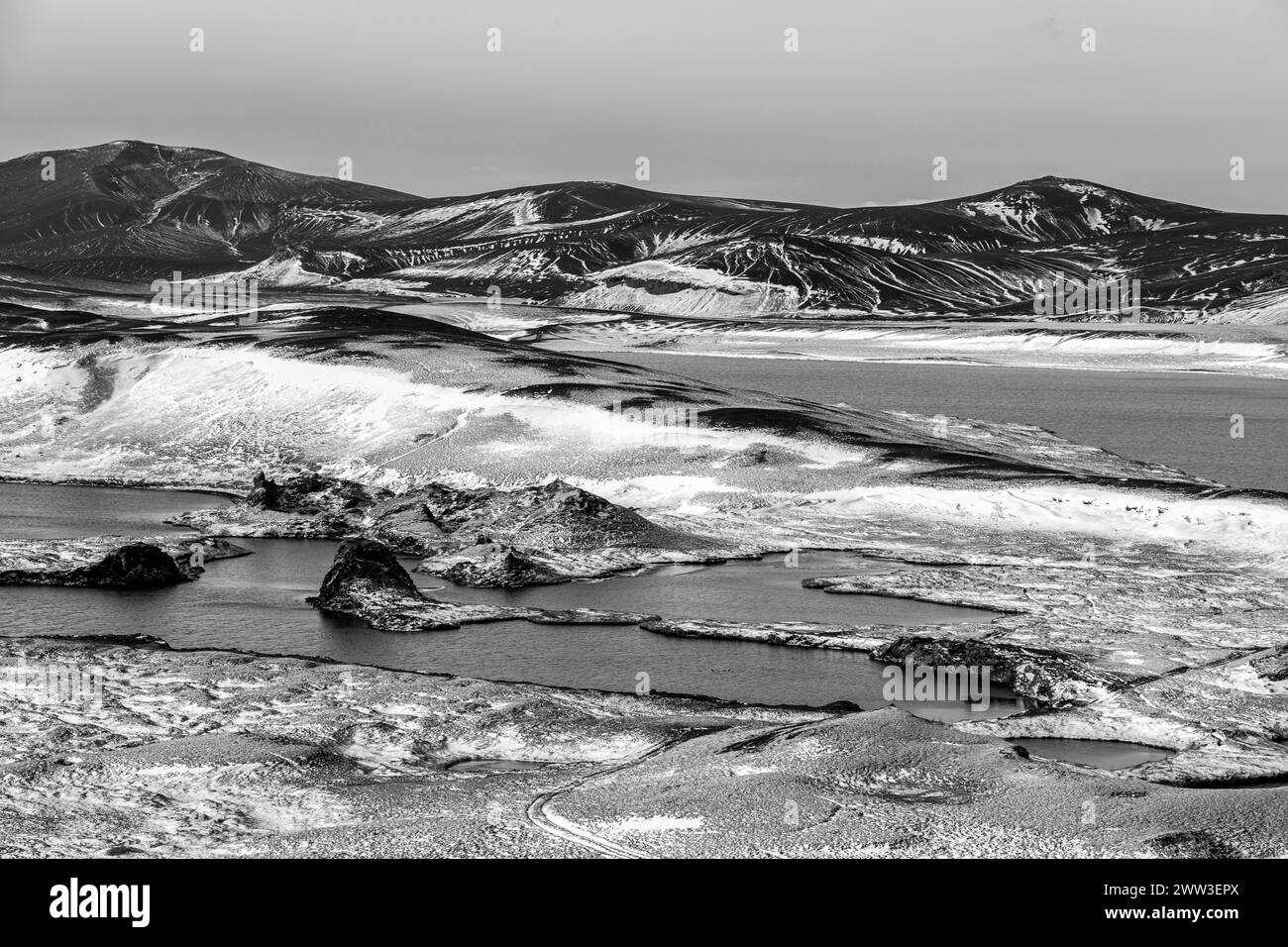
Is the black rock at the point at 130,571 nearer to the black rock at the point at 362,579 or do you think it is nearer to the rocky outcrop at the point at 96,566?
the rocky outcrop at the point at 96,566

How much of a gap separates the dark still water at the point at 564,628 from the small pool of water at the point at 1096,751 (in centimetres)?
245

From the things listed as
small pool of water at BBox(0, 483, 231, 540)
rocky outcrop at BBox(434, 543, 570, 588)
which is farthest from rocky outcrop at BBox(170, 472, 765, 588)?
small pool of water at BBox(0, 483, 231, 540)

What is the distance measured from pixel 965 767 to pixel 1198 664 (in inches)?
430

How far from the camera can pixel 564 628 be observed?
31.9m

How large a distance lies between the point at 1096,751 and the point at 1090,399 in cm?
7930

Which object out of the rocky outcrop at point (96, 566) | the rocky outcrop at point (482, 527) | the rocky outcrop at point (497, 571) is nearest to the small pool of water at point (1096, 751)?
the rocky outcrop at point (497, 571)

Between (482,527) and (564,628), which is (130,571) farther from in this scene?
(482,527)

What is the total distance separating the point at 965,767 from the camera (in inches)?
716

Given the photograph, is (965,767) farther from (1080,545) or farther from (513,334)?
(513,334)

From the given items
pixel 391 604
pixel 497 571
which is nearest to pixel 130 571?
pixel 391 604

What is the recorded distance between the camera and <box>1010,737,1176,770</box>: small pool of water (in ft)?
71.7

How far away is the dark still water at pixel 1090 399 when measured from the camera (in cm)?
6656

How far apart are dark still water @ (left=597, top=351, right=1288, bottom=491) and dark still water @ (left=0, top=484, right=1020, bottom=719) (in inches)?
1065

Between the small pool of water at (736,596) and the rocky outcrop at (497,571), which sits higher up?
the rocky outcrop at (497,571)
